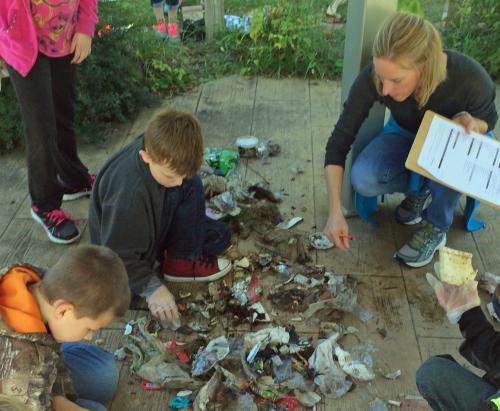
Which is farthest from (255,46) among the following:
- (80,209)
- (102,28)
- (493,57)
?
(80,209)

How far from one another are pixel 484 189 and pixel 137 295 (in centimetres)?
164

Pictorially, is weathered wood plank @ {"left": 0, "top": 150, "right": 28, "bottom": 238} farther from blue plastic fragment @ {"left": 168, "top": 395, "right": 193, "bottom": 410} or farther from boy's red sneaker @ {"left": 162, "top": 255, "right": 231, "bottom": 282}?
blue plastic fragment @ {"left": 168, "top": 395, "right": 193, "bottom": 410}

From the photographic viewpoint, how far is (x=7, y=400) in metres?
1.36

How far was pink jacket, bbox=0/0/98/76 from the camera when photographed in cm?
257

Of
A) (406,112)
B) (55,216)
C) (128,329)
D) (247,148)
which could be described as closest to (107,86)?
(247,148)

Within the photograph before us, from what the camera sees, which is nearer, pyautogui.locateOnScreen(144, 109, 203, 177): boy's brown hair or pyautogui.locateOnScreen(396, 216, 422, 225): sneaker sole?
pyautogui.locateOnScreen(144, 109, 203, 177): boy's brown hair

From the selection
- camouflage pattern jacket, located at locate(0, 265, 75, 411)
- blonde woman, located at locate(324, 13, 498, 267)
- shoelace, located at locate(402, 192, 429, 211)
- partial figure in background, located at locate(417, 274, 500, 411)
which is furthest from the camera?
shoelace, located at locate(402, 192, 429, 211)

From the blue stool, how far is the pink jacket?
5.93 ft

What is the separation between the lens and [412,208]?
3.22 metres

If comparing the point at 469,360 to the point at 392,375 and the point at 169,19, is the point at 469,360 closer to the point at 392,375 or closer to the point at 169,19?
the point at 392,375

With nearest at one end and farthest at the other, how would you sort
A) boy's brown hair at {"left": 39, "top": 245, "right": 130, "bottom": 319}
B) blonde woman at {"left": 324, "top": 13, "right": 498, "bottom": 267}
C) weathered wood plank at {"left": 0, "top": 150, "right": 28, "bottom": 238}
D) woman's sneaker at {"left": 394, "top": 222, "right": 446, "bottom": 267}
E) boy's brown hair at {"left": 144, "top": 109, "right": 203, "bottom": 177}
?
boy's brown hair at {"left": 39, "top": 245, "right": 130, "bottom": 319} < boy's brown hair at {"left": 144, "top": 109, "right": 203, "bottom": 177} < blonde woman at {"left": 324, "top": 13, "right": 498, "bottom": 267} < woman's sneaker at {"left": 394, "top": 222, "right": 446, "bottom": 267} < weathered wood plank at {"left": 0, "top": 150, "right": 28, "bottom": 238}

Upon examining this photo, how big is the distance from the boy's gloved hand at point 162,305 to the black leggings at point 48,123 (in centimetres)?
92

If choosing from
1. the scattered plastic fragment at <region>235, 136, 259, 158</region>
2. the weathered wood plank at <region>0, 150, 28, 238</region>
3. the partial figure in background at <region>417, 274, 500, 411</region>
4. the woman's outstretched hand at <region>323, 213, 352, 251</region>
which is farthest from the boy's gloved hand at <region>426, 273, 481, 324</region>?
the weathered wood plank at <region>0, 150, 28, 238</region>

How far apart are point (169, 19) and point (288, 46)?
135 centimetres
